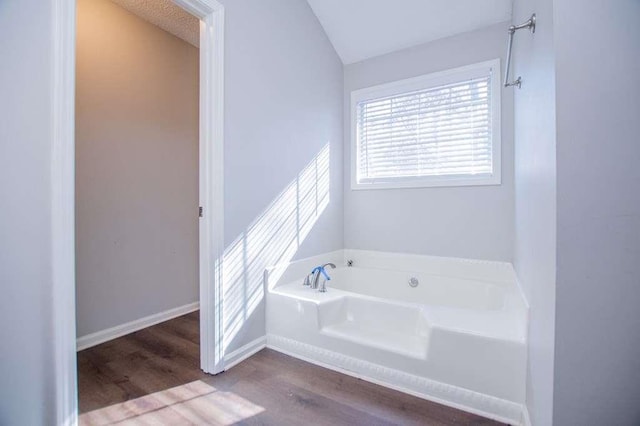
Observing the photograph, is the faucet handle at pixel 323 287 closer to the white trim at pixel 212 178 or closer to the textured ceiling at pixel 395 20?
the white trim at pixel 212 178

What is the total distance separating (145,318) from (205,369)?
102cm

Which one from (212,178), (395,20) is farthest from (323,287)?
(395,20)

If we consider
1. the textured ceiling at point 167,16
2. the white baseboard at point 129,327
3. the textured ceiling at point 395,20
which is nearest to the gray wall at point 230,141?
the textured ceiling at point 395,20

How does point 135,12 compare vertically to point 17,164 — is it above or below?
above

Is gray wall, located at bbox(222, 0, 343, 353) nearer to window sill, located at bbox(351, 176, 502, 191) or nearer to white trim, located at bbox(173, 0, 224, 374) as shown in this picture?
white trim, located at bbox(173, 0, 224, 374)

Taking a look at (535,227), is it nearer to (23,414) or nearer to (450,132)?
(450,132)

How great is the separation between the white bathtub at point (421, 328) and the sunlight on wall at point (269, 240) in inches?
6.9

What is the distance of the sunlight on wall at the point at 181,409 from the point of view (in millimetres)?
1354

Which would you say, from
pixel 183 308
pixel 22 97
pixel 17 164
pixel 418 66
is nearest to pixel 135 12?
pixel 22 97

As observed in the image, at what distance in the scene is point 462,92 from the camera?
2.40 meters

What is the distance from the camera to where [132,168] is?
2379 millimetres

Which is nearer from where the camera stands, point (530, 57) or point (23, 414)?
point (23, 414)

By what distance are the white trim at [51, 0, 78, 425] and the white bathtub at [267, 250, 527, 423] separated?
3.69 feet

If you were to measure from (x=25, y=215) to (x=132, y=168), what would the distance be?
144 cm
